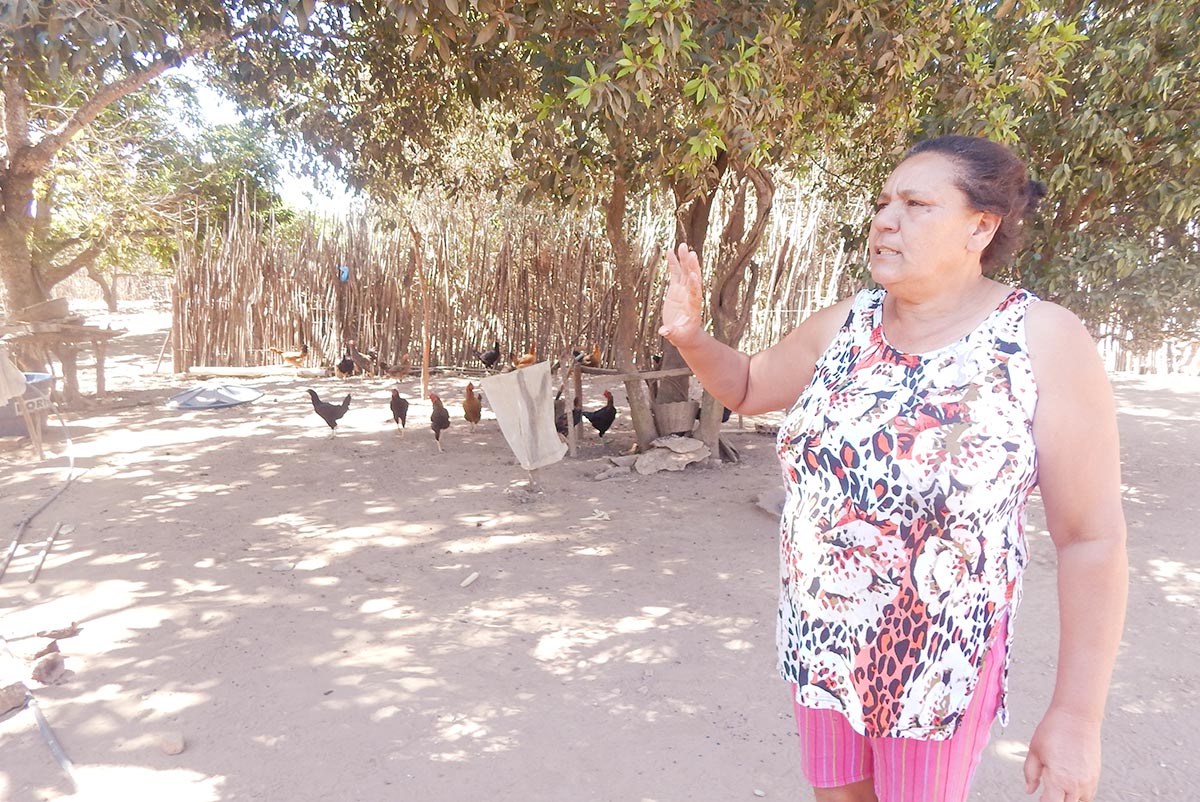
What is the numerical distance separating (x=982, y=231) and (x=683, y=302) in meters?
0.61

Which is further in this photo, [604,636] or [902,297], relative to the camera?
[604,636]

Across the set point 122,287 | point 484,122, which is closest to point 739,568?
point 484,122

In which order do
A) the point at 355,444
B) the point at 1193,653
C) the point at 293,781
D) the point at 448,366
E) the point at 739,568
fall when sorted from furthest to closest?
the point at 448,366 → the point at 355,444 → the point at 739,568 → the point at 1193,653 → the point at 293,781

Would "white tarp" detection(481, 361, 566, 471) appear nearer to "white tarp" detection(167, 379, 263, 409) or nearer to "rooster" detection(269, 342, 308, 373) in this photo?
"white tarp" detection(167, 379, 263, 409)

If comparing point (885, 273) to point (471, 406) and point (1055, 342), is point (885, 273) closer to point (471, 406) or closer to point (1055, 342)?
point (1055, 342)

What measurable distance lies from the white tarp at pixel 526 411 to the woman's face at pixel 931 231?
436 cm

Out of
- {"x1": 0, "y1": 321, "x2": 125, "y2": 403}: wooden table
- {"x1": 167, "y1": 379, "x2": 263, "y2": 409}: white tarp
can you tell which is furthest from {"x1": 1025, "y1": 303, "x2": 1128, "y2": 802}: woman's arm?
{"x1": 167, "y1": 379, "x2": 263, "y2": 409}: white tarp

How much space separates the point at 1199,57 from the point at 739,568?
3.54 m

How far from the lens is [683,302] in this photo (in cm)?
167

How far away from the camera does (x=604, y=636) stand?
11.3 ft

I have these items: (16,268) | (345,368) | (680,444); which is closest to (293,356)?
(345,368)

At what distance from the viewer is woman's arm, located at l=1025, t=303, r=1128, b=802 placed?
1.12 m

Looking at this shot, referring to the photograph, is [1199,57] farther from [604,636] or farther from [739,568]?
[604,636]

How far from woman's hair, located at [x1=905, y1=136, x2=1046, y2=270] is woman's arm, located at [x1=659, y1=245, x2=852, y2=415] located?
13.7 inches
